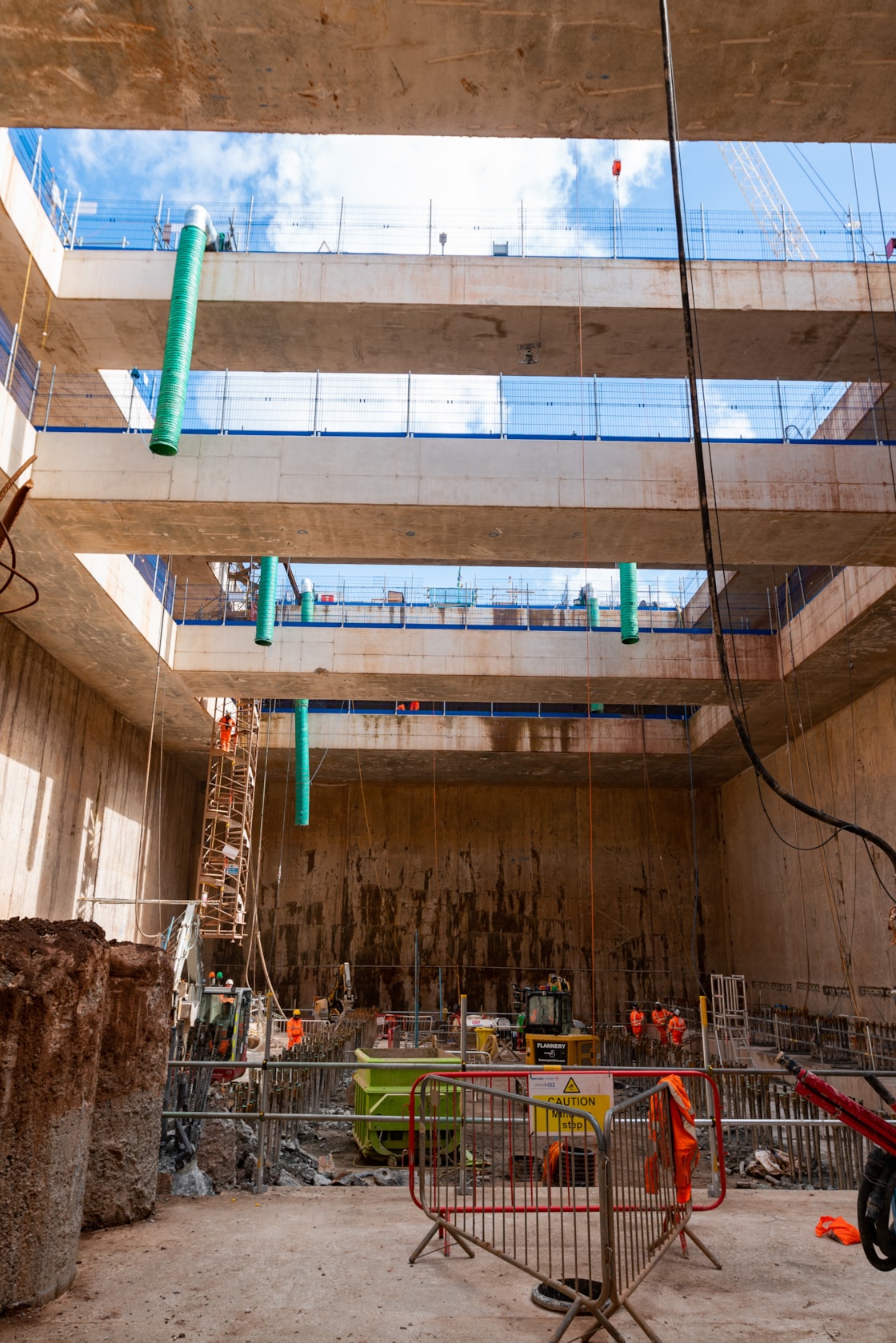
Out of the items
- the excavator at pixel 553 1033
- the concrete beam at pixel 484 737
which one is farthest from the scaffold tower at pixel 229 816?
the excavator at pixel 553 1033

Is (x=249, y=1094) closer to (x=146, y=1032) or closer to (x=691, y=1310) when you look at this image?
(x=146, y=1032)

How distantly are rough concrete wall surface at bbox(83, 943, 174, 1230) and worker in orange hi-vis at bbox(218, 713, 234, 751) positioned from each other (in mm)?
19059

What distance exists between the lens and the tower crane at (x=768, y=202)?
1653 cm

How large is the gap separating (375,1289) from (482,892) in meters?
29.1

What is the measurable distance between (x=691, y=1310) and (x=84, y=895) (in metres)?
21.1

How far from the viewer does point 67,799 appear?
2219 centimetres

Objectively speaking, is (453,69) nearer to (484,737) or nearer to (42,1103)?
(42,1103)

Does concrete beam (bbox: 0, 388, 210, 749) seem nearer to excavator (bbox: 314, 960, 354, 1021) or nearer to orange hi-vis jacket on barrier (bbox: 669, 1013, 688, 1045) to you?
excavator (bbox: 314, 960, 354, 1021)

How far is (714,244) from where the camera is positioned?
16.2 m

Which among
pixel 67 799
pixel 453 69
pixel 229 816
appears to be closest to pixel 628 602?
pixel 453 69

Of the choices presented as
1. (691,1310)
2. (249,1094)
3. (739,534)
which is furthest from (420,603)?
(691,1310)

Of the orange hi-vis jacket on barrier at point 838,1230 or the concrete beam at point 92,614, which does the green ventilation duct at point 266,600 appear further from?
the orange hi-vis jacket on barrier at point 838,1230

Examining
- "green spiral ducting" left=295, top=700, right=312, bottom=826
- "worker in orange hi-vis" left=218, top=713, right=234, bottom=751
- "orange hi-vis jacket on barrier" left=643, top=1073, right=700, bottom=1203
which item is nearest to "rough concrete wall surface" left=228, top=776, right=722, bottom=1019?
"worker in orange hi-vis" left=218, top=713, right=234, bottom=751

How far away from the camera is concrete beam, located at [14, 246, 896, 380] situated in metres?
15.2
